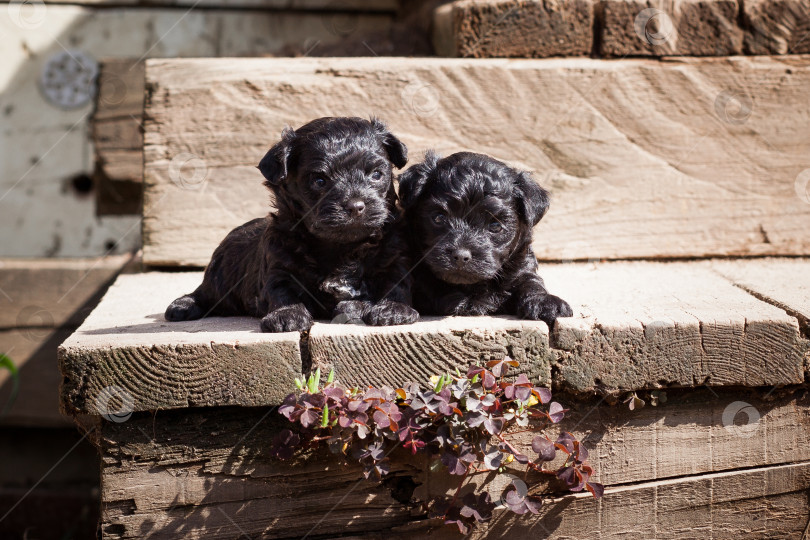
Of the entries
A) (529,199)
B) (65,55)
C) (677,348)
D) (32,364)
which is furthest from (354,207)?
(65,55)

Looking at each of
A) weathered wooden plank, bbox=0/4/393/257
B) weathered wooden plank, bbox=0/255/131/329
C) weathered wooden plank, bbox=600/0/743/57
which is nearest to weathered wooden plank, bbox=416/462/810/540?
weathered wooden plank, bbox=600/0/743/57

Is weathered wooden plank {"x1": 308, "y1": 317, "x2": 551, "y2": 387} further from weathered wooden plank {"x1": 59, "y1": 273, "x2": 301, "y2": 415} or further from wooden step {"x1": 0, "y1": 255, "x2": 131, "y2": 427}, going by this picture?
wooden step {"x1": 0, "y1": 255, "x2": 131, "y2": 427}

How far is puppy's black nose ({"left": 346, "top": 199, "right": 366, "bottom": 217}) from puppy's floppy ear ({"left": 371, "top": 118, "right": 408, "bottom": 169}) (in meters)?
0.46

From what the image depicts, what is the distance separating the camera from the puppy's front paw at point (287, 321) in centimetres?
355

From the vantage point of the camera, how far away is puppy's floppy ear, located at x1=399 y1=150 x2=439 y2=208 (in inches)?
158

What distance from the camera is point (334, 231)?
3809 mm

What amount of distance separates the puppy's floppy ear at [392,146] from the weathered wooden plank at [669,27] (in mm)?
2214

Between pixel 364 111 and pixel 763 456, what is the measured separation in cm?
318

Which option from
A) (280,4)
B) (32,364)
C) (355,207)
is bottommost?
(32,364)

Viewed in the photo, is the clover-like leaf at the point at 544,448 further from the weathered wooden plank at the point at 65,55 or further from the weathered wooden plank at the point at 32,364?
the weathered wooden plank at the point at 65,55

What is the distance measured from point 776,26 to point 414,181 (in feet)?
10.7

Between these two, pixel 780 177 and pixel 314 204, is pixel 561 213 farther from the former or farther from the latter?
pixel 314 204

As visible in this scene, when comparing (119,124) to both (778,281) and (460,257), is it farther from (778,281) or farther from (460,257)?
(778,281)

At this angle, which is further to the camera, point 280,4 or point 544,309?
point 280,4
